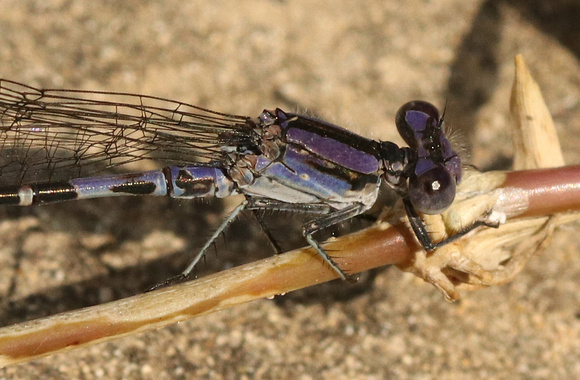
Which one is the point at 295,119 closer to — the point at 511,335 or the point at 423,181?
the point at 423,181

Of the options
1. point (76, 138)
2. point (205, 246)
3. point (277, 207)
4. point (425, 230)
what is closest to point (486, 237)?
point (425, 230)

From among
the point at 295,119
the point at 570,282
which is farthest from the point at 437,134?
the point at 570,282

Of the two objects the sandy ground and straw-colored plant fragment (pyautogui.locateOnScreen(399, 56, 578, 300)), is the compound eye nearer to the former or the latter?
straw-colored plant fragment (pyautogui.locateOnScreen(399, 56, 578, 300))

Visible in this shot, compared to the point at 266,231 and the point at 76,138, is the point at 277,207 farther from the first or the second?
the point at 76,138

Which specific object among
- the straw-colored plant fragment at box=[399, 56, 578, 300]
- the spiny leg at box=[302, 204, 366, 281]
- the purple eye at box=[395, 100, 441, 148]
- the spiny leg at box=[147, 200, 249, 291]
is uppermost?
the purple eye at box=[395, 100, 441, 148]

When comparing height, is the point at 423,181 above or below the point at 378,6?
below

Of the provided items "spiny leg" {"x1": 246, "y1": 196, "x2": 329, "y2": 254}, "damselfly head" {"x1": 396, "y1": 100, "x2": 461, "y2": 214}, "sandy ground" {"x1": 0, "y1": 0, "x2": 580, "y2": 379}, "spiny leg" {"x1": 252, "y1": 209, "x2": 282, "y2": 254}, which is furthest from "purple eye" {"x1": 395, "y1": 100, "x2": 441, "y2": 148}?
"spiny leg" {"x1": 252, "y1": 209, "x2": 282, "y2": 254}

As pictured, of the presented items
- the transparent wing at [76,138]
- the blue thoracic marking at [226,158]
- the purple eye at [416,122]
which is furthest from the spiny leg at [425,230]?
the transparent wing at [76,138]
